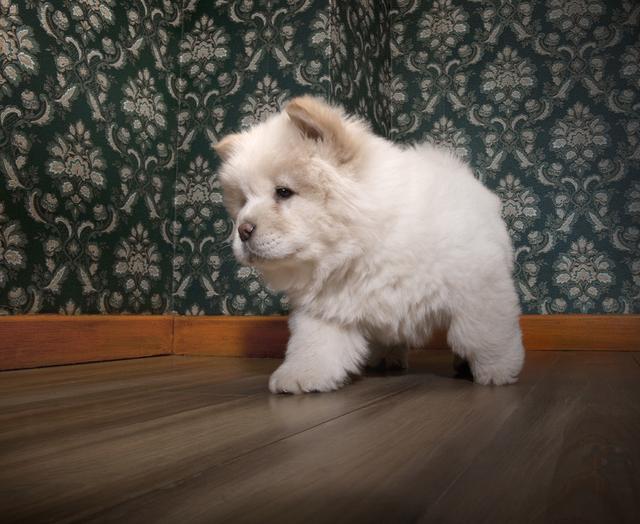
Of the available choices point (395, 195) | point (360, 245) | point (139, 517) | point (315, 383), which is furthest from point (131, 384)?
point (139, 517)

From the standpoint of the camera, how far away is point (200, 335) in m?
2.75

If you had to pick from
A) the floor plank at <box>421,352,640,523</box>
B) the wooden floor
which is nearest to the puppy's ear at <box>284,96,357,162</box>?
the wooden floor

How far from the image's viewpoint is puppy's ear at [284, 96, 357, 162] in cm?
155

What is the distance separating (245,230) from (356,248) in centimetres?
31

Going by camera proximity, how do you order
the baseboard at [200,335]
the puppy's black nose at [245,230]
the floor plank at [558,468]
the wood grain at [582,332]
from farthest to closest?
the wood grain at [582,332]
the baseboard at [200,335]
the puppy's black nose at [245,230]
the floor plank at [558,468]

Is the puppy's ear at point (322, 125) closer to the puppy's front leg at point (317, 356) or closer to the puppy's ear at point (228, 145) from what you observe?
the puppy's ear at point (228, 145)

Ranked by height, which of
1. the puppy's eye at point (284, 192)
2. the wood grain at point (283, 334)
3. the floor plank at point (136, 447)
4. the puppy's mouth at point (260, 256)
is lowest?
the wood grain at point (283, 334)

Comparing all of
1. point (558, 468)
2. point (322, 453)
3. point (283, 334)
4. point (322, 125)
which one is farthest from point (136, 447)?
point (283, 334)

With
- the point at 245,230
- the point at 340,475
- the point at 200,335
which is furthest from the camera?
the point at 200,335

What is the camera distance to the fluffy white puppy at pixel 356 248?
155cm

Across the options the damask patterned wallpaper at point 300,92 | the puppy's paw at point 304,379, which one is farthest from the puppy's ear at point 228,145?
the damask patterned wallpaper at point 300,92

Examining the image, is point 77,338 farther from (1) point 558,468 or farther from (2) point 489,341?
(1) point 558,468

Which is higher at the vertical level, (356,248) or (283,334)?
(356,248)

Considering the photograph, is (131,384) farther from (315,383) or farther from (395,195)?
(395,195)
